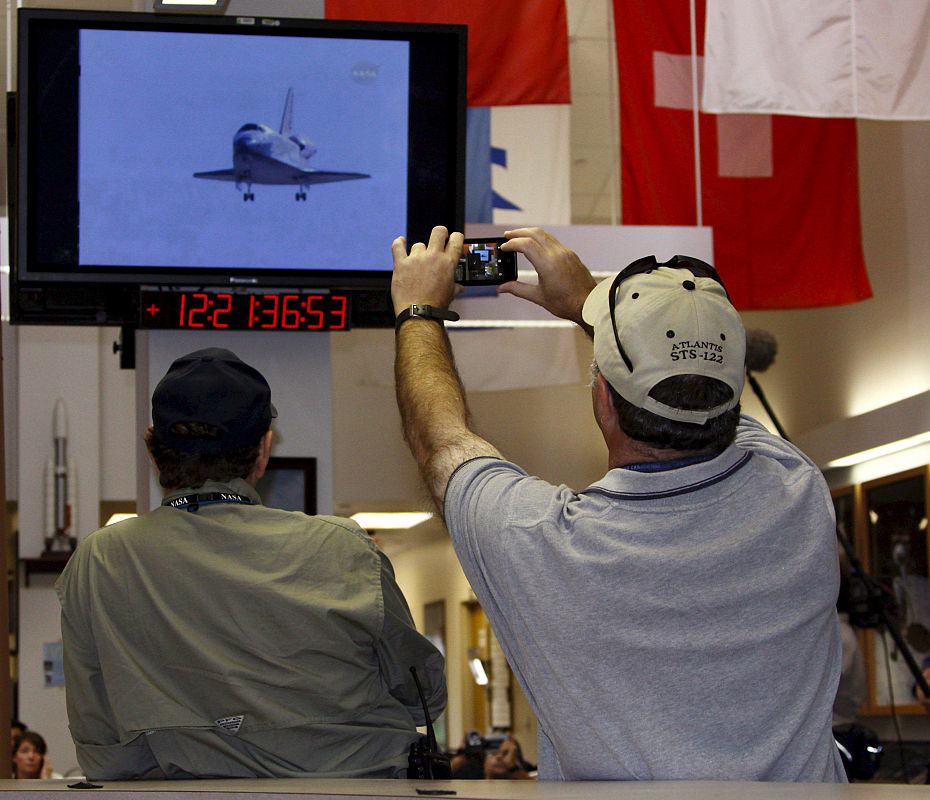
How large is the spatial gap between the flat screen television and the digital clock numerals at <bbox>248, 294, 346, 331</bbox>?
0.09 m

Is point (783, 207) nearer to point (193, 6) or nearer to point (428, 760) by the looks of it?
point (193, 6)

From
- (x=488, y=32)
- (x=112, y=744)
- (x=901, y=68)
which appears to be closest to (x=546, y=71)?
(x=488, y=32)

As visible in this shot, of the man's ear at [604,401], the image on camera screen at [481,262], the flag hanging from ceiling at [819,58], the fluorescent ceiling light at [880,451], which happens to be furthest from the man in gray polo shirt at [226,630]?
the fluorescent ceiling light at [880,451]

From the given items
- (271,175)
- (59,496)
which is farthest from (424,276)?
(59,496)

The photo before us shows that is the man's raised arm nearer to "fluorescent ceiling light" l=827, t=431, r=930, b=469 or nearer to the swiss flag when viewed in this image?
the swiss flag

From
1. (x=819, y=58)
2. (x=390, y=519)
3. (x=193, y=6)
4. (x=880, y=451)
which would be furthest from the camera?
(x=390, y=519)

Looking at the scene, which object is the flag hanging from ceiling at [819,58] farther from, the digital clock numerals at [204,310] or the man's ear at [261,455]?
the man's ear at [261,455]

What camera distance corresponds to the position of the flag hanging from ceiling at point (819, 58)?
5.61 meters

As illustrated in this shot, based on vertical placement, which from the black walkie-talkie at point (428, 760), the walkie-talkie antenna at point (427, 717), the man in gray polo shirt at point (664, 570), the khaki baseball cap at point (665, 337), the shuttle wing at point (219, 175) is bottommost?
the black walkie-talkie at point (428, 760)

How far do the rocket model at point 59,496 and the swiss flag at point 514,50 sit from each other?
5.58m

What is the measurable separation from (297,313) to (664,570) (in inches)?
93.1

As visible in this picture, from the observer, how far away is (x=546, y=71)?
6.02m

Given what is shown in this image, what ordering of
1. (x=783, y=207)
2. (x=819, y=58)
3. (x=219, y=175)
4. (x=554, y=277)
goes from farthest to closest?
(x=783, y=207) < (x=819, y=58) < (x=219, y=175) < (x=554, y=277)

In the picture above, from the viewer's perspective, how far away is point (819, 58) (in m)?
5.66
